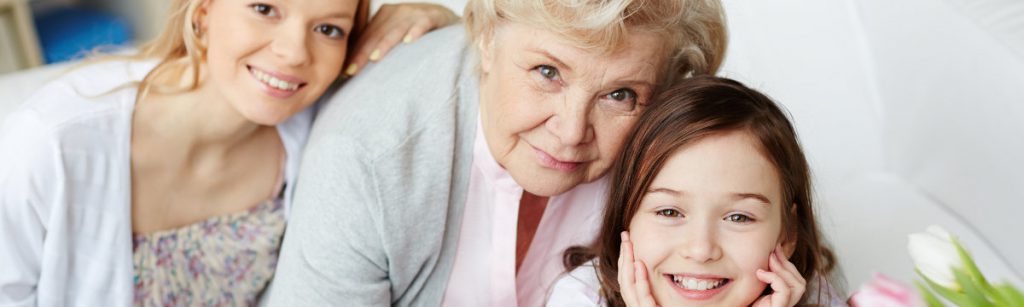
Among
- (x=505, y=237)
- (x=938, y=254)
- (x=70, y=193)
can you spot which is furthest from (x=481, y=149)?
(x=938, y=254)

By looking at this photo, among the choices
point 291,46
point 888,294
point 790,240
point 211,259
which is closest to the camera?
point 888,294

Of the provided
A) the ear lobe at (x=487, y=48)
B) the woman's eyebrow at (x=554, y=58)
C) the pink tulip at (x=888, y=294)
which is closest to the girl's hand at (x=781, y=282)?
the woman's eyebrow at (x=554, y=58)

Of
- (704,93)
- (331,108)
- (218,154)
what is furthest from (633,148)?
(218,154)

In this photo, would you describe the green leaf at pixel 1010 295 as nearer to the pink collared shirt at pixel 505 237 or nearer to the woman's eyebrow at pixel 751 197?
the woman's eyebrow at pixel 751 197

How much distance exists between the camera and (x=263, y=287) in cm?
189

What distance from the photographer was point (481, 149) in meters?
1.55

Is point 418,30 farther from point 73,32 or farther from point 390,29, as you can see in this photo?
point 73,32

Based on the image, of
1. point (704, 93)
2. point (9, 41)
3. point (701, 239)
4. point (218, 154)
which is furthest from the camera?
point (9, 41)

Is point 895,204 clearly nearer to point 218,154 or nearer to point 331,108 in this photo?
point 331,108

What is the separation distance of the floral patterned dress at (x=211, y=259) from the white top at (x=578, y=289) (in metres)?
0.55

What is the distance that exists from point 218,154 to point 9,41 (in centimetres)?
167

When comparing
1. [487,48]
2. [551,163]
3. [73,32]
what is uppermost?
[487,48]

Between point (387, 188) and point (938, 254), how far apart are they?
32.2 inches

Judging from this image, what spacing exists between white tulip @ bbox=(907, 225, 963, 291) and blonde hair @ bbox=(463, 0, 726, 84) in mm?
539
